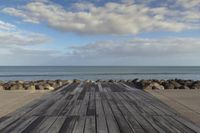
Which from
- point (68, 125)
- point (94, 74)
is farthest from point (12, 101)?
point (94, 74)

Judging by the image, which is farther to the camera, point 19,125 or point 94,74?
point 94,74

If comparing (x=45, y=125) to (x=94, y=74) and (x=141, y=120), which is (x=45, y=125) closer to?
(x=141, y=120)

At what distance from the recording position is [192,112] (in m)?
8.27

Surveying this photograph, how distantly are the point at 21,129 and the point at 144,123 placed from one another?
8.80 ft

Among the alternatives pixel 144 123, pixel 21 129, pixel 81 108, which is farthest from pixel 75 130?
pixel 81 108

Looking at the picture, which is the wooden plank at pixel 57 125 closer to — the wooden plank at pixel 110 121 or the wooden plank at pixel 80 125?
the wooden plank at pixel 80 125

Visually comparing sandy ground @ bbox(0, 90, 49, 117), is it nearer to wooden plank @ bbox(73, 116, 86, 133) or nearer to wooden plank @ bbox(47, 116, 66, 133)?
wooden plank @ bbox(47, 116, 66, 133)

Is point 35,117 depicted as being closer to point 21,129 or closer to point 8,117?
point 8,117

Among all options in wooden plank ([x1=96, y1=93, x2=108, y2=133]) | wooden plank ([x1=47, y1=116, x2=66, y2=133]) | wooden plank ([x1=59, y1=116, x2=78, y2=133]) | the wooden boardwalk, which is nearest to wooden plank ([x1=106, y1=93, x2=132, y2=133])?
the wooden boardwalk

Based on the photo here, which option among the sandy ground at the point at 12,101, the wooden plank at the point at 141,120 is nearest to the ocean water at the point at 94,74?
the sandy ground at the point at 12,101

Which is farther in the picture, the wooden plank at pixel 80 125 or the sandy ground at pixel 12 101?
the sandy ground at pixel 12 101

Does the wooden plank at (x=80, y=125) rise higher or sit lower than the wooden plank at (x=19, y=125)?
higher

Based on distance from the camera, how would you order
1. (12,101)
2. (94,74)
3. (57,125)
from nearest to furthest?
(57,125), (12,101), (94,74)

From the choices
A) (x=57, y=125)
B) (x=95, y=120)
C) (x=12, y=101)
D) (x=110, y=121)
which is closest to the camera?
(x=57, y=125)
